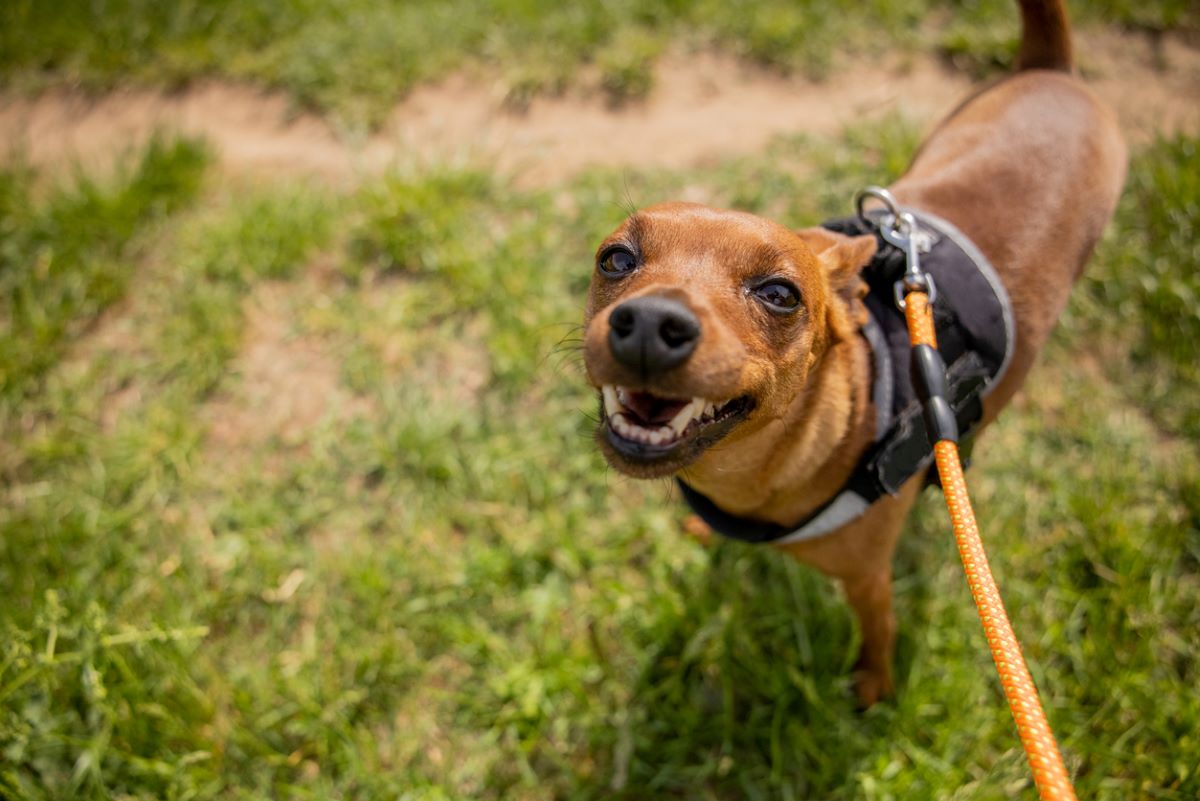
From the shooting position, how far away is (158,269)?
4215 millimetres

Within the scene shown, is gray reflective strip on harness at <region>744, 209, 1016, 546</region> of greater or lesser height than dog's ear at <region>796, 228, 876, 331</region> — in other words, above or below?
below

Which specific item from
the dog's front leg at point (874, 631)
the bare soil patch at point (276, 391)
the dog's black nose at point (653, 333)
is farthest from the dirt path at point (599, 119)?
the dog's black nose at point (653, 333)

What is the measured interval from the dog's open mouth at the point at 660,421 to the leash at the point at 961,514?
0.49 meters

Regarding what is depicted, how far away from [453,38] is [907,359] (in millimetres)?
3924

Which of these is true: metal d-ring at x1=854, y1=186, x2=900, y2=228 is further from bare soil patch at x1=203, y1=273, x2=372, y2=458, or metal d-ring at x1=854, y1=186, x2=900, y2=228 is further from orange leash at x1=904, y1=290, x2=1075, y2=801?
bare soil patch at x1=203, y1=273, x2=372, y2=458

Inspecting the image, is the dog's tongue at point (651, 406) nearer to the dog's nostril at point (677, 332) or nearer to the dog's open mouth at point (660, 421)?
the dog's open mouth at point (660, 421)

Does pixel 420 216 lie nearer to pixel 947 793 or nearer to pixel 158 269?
pixel 158 269

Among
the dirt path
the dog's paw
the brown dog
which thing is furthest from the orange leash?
the dirt path

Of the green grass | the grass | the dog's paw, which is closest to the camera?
the green grass

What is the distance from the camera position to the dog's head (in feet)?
5.41

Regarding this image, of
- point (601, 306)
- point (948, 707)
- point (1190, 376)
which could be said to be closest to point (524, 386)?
point (601, 306)

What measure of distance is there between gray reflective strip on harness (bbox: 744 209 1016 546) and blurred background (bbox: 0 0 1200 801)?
2.71 ft

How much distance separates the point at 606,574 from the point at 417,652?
2.79ft

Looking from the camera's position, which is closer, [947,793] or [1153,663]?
[947,793]
